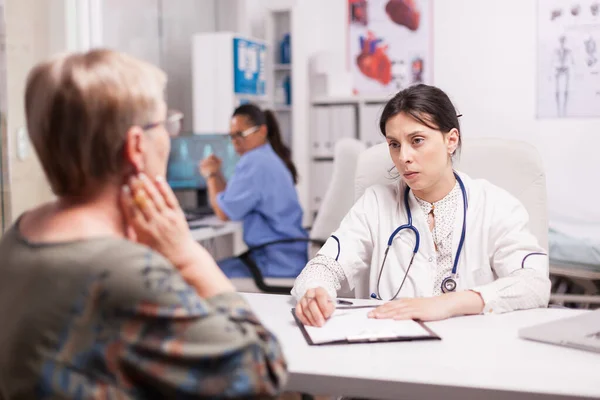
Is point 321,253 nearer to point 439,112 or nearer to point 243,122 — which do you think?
point 439,112

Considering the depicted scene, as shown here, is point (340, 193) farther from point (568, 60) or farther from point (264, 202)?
point (568, 60)

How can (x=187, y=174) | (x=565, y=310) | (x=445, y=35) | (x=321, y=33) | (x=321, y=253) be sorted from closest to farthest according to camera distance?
(x=565, y=310), (x=321, y=253), (x=187, y=174), (x=445, y=35), (x=321, y=33)

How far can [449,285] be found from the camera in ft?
5.97

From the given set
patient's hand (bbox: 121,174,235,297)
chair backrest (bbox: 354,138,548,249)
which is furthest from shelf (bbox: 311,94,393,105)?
patient's hand (bbox: 121,174,235,297)

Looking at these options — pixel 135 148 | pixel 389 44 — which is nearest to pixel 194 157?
pixel 389 44

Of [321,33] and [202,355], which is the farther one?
[321,33]

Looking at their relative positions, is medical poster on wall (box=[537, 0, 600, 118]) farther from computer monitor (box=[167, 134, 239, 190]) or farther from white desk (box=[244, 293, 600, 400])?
white desk (box=[244, 293, 600, 400])

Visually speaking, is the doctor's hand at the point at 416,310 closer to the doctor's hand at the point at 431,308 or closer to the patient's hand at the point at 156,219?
the doctor's hand at the point at 431,308

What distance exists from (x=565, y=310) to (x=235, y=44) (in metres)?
3.85

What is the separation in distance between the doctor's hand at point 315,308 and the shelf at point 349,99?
12.7 ft

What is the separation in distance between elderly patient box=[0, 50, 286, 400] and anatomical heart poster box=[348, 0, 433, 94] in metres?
5.02

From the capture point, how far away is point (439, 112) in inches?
73.5

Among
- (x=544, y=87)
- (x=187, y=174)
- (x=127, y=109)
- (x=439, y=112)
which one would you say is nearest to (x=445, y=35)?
(x=544, y=87)

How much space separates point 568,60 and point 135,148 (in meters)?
4.79
